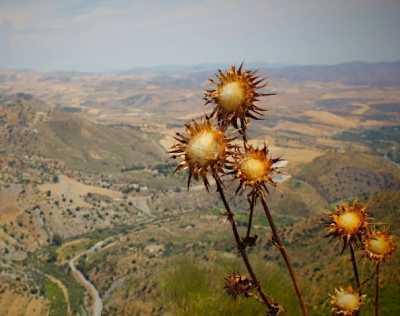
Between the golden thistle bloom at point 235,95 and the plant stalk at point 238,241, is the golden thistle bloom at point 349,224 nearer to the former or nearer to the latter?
the plant stalk at point 238,241

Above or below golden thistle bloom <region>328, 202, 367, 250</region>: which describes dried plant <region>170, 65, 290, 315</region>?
above

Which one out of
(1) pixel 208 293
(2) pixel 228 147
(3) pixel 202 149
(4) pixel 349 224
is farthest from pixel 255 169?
(1) pixel 208 293

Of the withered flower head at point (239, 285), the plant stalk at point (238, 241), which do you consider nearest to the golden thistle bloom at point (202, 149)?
the plant stalk at point (238, 241)

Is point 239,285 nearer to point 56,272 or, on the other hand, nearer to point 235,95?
point 235,95

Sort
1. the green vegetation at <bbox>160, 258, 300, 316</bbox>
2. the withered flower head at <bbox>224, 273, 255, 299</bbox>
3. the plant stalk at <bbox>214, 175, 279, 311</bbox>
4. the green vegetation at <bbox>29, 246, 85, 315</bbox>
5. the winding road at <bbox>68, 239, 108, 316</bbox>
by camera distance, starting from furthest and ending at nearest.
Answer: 1. the green vegetation at <bbox>29, 246, 85, 315</bbox>
2. the winding road at <bbox>68, 239, 108, 316</bbox>
3. the green vegetation at <bbox>160, 258, 300, 316</bbox>
4. the withered flower head at <bbox>224, 273, 255, 299</bbox>
5. the plant stalk at <bbox>214, 175, 279, 311</bbox>

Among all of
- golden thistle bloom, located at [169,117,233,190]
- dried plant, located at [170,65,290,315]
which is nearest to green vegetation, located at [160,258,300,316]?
dried plant, located at [170,65,290,315]

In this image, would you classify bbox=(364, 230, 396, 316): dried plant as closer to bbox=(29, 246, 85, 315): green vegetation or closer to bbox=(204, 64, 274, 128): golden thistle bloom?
bbox=(204, 64, 274, 128): golden thistle bloom
